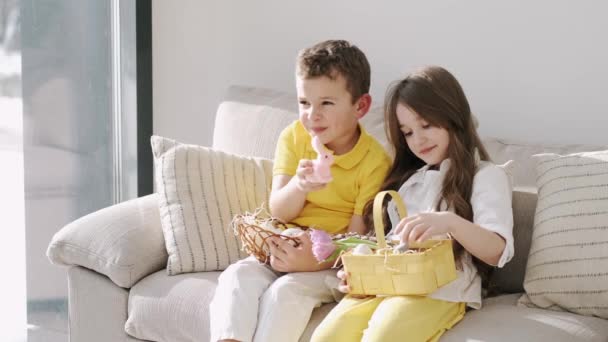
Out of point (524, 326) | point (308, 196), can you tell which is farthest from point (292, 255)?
point (524, 326)

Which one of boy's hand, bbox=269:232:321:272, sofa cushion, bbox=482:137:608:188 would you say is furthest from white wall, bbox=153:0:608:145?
boy's hand, bbox=269:232:321:272

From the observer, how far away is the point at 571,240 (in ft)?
7.58

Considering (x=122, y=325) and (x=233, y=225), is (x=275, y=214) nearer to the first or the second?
(x=233, y=225)

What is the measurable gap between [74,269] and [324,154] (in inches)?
34.0

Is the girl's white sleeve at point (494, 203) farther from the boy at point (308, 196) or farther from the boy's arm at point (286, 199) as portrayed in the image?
the boy's arm at point (286, 199)

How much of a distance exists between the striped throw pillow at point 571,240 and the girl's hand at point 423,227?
335 millimetres

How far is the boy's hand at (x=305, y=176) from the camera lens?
236cm

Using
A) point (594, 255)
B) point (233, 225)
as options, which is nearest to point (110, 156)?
point (233, 225)

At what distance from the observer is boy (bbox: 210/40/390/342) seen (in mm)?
2268

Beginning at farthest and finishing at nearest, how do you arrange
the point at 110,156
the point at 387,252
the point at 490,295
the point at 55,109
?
the point at 110,156 < the point at 55,109 < the point at 490,295 < the point at 387,252

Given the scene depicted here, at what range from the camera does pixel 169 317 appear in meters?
2.52

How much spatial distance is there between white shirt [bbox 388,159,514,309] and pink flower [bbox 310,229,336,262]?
0.21m

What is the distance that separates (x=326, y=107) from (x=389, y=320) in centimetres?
64

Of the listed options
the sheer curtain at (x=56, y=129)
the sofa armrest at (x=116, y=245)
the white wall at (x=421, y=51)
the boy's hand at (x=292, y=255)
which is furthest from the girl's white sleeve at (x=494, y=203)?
the sheer curtain at (x=56, y=129)
